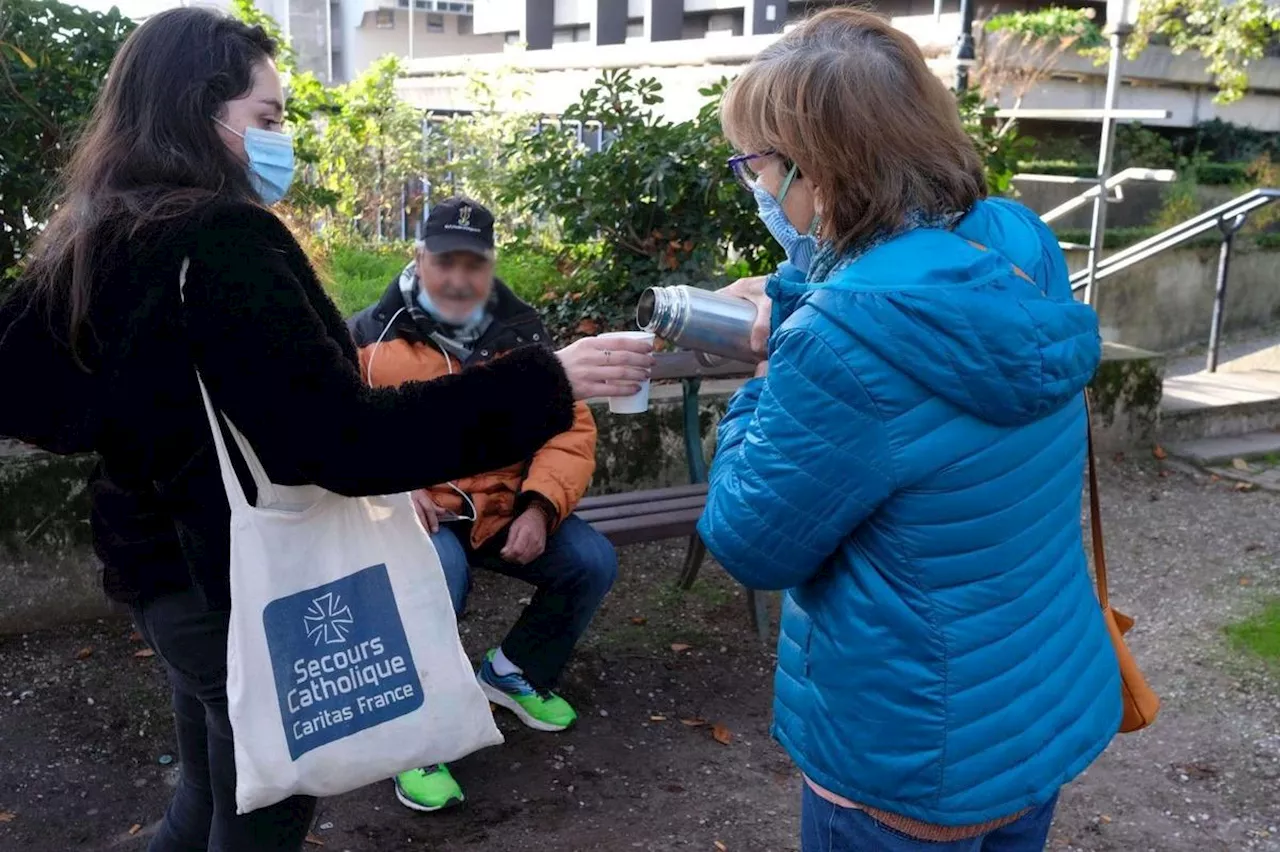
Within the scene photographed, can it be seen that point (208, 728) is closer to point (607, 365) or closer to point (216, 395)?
point (216, 395)

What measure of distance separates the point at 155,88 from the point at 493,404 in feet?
2.46

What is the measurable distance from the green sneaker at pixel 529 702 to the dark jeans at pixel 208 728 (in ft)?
4.68

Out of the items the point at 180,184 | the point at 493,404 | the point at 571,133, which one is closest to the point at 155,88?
the point at 180,184

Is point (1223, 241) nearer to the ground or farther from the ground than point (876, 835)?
farther from the ground

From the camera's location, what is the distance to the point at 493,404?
1.95 metres

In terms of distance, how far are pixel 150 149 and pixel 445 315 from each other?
175cm

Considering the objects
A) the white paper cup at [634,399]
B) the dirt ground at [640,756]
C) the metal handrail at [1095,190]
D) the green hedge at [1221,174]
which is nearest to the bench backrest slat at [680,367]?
the dirt ground at [640,756]

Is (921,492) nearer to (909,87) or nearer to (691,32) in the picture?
(909,87)

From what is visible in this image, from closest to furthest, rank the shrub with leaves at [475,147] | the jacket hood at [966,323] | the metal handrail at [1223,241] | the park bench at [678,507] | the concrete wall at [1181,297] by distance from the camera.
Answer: the jacket hood at [966,323]
the park bench at [678,507]
the metal handrail at [1223,241]
the shrub with leaves at [475,147]
the concrete wall at [1181,297]

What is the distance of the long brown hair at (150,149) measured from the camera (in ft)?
6.34

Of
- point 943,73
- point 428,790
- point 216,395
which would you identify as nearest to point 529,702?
point 428,790

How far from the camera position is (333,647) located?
6.61 ft

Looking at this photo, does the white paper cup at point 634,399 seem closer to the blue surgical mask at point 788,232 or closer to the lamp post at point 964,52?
the blue surgical mask at point 788,232

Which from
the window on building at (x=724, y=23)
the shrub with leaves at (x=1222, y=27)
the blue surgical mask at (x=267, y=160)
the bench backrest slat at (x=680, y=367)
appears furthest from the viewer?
the window on building at (x=724, y=23)
